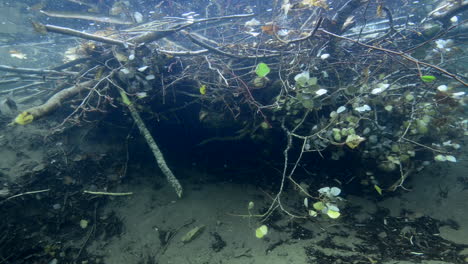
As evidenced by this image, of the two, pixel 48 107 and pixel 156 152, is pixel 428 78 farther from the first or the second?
pixel 48 107

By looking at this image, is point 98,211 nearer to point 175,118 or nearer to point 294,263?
point 175,118

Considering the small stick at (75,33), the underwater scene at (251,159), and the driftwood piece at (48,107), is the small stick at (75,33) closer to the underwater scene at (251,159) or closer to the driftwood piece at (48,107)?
the underwater scene at (251,159)

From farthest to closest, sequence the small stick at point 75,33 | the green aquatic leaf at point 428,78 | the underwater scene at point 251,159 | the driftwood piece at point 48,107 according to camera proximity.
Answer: the small stick at point 75,33, the driftwood piece at point 48,107, the underwater scene at point 251,159, the green aquatic leaf at point 428,78

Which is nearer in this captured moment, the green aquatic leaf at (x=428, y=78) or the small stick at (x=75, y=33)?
the green aquatic leaf at (x=428, y=78)

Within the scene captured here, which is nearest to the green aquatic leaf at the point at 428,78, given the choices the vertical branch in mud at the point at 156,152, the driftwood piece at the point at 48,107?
the vertical branch in mud at the point at 156,152

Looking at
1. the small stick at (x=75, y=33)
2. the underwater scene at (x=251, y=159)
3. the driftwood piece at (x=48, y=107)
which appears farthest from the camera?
the small stick at (x=75, y=33)

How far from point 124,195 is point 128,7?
7.98 m

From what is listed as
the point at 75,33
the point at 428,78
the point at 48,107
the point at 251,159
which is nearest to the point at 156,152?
the point at 251,159

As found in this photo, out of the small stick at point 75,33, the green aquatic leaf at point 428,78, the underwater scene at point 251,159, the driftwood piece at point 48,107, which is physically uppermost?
the small stick at point 75,33

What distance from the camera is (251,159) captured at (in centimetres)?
405

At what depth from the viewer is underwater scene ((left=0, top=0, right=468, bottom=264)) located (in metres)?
→ 2.67

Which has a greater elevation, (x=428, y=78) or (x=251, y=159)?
(x=428, y=78)

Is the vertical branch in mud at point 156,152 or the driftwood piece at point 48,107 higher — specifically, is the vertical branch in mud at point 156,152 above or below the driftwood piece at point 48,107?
below

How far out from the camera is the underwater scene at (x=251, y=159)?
2.67 metres
